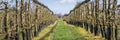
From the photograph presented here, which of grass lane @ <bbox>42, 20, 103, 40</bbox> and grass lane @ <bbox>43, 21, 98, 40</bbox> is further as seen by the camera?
grass lane @ <bbox>43, 21, 98, 40</bbox>

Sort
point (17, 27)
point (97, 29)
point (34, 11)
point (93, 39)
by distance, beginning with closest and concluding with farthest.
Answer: point (17, 27)
point (93, 39)
point (97, 29)
point (34, 11)

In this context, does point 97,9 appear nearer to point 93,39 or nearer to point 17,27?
point 93,39

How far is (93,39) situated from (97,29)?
188 inches

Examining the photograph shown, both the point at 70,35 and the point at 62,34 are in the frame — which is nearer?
the point at 70,35

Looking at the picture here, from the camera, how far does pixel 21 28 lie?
28609 millimetres

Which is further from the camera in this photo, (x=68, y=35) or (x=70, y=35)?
(x=70, y=35)

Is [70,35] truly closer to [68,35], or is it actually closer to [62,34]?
[68,35]

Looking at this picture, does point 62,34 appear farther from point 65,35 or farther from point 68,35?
point 68,35

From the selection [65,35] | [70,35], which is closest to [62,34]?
[65,35]

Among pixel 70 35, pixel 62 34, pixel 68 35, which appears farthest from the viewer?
pixel 62 34

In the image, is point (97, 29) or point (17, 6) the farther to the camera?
point (97, 29)

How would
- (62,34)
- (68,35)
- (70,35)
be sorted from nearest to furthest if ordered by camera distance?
1. (68,35)
2. (70,35)
3. (62,34)

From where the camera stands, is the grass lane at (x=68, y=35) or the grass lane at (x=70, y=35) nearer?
the grass lane at (x=70, y=35)

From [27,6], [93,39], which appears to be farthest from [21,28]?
[93,39]
